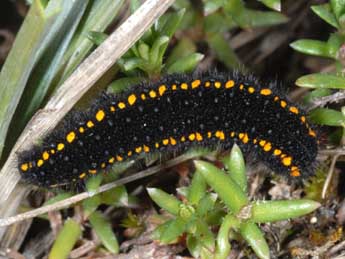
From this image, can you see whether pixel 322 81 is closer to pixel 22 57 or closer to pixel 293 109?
pixel 293 109

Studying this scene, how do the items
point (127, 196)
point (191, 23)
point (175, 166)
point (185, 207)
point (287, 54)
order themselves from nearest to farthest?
1. point (185, 207)
2. point (127, 196)
3. point (175, 166)
4. point (191, 23)
5. point (287, 54)

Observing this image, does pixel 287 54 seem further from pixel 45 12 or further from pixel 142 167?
pixel 45 12

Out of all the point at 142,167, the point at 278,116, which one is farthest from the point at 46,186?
the point at 278,116

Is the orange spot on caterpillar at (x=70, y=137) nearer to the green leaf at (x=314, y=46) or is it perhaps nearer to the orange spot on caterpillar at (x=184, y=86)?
the orange spot on caterpillar at (x=184, y=86)

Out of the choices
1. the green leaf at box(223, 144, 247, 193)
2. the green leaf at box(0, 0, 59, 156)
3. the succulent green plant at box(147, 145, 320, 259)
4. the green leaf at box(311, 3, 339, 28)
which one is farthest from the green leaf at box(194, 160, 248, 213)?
the green leaf at box(311, 3, 339, 28)

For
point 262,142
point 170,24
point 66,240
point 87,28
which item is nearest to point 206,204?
point 262,142

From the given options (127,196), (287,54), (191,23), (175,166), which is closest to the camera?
(127,196)
